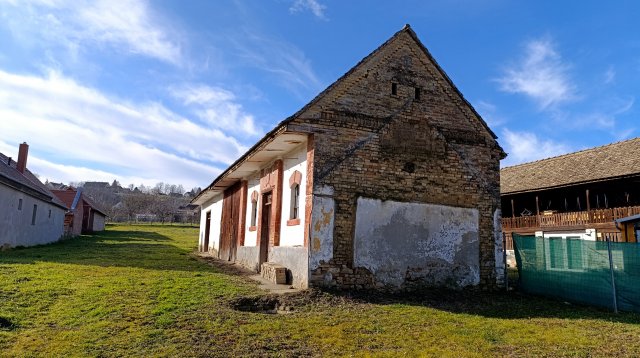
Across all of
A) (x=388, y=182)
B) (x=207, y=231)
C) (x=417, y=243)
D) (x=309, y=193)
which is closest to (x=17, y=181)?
(x=207, y=231)

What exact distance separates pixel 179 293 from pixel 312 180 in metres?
3.82

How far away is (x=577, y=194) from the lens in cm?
2436

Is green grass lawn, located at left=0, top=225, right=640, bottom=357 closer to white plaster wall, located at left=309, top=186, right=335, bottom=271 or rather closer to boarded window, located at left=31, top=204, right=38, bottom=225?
white plaster wall, located at left=309, top=186, right=335, bottom=271

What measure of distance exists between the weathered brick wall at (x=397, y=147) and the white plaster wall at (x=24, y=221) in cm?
1637

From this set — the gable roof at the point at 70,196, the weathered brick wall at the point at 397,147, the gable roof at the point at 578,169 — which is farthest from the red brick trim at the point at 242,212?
the gable roof at the point at 70,196

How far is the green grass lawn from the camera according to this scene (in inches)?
226

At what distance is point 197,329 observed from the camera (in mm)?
6422

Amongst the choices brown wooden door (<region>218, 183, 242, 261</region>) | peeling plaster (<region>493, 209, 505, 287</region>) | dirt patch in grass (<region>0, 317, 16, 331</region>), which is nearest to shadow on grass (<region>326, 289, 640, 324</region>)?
peeling plaster (<region>493, 209, 505, 287</region>)

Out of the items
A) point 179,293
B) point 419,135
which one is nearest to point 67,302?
point 179,293

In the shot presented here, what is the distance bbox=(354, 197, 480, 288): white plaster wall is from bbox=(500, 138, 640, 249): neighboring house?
12428 mm

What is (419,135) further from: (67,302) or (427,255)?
(67,302)

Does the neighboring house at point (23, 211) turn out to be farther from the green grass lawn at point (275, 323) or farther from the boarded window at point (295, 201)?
the boarded window at point (295, 201)

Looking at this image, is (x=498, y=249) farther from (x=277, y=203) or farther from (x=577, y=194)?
(x=577, y=194)

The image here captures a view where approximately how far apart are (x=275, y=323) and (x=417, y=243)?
17.0 feet
